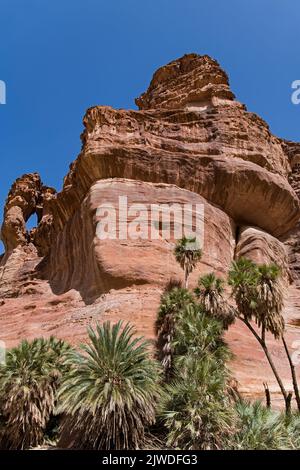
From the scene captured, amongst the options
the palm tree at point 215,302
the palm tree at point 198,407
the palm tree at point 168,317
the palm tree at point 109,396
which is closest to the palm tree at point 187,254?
the palm tree at point 168,317

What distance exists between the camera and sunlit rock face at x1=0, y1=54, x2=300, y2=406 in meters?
25.2

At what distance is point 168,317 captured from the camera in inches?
850

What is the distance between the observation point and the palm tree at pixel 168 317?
67.2 feet

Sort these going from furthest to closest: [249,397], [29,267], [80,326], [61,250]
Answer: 1. [29,267]
2. [61,250]
3. [80,326]
4. [249,397]

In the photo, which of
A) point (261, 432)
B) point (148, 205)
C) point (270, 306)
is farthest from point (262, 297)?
point (148, 205)

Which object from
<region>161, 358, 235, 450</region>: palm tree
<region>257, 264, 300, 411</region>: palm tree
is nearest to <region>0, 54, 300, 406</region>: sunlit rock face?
<region>257, 264, 300, 411</region>: palm tree

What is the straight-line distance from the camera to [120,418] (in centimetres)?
1305

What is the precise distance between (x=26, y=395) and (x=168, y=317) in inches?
335

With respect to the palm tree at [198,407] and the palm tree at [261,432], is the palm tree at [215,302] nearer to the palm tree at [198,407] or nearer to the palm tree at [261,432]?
the palm tree at [198,407]

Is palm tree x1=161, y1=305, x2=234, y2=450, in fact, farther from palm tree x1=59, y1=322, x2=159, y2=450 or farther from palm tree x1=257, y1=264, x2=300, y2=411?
palm tree x1=257, y1=264, x2=300, y2=411

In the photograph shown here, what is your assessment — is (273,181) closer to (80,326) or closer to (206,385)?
(80,326)

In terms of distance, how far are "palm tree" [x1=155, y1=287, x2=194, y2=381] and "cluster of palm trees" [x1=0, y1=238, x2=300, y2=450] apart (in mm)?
1176

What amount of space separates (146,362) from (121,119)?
79.6 feet
